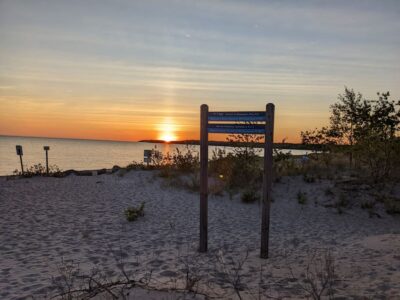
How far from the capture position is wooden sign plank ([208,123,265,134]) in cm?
638

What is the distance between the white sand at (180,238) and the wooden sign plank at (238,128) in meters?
2.31

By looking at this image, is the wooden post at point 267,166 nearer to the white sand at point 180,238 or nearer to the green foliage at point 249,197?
the white sand at point 180,238

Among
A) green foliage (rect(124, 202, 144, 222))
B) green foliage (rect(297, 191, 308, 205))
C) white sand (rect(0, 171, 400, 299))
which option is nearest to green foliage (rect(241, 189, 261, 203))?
white sand (rect(0, 171, 400, 299))

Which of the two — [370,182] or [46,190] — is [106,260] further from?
[370,182]

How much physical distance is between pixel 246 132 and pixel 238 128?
0.52ft

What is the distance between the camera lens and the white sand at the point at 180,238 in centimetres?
533

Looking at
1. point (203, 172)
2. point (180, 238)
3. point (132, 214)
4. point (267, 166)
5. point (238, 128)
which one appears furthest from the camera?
point (132, 214)

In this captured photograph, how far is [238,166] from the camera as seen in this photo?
48.3ft

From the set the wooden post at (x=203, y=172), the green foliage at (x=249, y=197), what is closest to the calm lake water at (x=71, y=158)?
the green foliage at (x=249, y=197)

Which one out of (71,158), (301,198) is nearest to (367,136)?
(301,198)

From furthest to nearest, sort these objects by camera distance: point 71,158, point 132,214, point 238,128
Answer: point 71,158, point 132,214, point 238,128

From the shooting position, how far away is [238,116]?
6496 mm

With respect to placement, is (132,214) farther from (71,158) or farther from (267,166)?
(71,158)

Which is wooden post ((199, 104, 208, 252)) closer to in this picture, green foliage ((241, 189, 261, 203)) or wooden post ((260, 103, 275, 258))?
wooden post ((260, 103, 275, 258))
